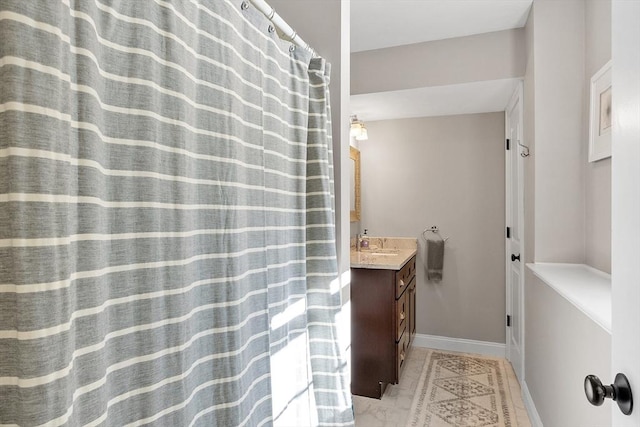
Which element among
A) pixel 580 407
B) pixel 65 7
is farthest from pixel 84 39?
pixel 580 407

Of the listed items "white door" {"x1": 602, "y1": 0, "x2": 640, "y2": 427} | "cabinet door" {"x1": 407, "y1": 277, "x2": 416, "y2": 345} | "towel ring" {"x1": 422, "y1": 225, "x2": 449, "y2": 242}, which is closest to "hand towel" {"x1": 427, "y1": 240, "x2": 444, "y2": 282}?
"towel ring" {"x1": 422, "y1": 225, "x2": 449, "y2": 242}

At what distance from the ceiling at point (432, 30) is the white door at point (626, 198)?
6.26 ft

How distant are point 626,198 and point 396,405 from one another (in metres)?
2.30

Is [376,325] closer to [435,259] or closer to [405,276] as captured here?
[405,276]

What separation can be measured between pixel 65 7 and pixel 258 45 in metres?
0.64

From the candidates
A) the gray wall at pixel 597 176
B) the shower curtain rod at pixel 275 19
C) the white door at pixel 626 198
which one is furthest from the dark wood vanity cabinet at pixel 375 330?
the white door at pixel 626 198

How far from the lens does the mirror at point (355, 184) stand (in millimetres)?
3578

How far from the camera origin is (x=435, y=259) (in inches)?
137

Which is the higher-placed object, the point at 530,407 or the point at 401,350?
the point at 401,350

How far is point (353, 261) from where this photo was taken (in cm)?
274

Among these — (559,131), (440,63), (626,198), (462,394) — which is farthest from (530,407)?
(440,63)

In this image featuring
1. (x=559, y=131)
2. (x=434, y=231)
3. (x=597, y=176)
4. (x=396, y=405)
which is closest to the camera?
(x=597, y=176)

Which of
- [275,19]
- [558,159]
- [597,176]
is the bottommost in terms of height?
[597,176]

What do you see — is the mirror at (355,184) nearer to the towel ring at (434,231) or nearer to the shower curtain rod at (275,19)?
the towel ring at (434,231)
